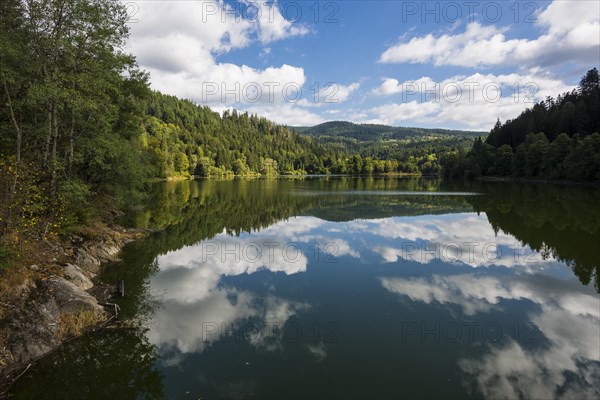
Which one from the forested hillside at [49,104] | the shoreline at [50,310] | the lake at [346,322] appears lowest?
the lake at [346,322]

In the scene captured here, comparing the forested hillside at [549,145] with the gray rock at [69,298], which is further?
the forested hillside at [549,145]

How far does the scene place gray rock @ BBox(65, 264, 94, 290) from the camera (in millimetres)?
15164

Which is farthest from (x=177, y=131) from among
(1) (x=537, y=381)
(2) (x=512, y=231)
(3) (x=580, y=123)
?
(1) (x=537, y=381)

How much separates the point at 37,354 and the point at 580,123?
420ft

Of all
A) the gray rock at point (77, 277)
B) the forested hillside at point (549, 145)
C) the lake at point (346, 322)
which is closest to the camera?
the lake at point (346, 322)

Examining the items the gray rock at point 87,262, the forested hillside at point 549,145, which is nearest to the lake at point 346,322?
the gray rock at point 87,262

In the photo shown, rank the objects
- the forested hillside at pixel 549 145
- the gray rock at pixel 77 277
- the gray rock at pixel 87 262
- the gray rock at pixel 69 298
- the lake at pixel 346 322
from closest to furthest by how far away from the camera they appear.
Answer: the lake at pixel 346 322 < the gray rock at pixel 69 298 < the gray rock at pixel 77 277 < the gray rock at pixel 87 262 < the forested hillside at pixel 549 145

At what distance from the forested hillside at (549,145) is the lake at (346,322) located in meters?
62.6

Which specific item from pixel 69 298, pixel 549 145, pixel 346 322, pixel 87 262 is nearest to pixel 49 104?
pixel 87 262

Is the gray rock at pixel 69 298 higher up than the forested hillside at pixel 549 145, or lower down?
lower down

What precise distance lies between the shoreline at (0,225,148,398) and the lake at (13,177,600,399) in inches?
19.1

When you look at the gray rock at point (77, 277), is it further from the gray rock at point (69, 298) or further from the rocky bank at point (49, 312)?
the gray rock at point (69, 298)

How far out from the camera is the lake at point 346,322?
9.62 metres

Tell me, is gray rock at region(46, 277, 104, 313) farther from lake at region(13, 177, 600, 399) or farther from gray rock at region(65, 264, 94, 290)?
gray rock at region(65, 264, 94, 290)
